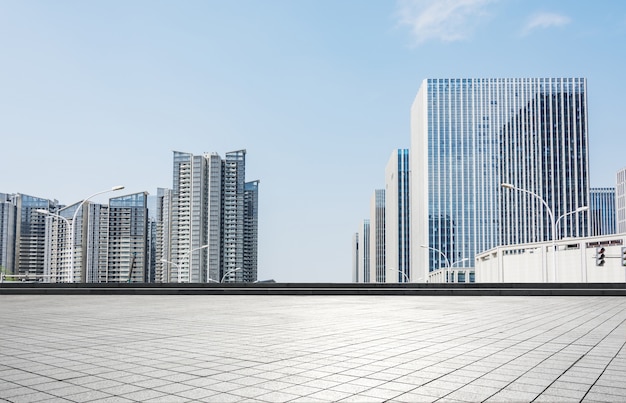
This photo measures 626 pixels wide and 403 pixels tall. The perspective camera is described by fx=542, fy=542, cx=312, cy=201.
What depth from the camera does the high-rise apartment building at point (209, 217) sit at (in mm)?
96875

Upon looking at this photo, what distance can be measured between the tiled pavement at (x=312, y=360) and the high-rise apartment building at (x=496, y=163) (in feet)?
388

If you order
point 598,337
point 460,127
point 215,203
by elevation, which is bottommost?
point 598,337

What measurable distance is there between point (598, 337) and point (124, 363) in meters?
7.02

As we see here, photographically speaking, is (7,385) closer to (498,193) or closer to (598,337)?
(598,337)

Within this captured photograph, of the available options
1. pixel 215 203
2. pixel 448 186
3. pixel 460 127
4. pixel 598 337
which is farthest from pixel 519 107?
pixel 598 337

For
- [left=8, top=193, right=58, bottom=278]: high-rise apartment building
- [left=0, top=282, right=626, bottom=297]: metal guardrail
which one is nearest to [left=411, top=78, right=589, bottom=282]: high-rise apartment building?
[left=8, top=193, right=58, bottom=278]: high-rise apartment building

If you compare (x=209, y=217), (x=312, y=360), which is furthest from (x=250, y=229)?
(x=312, y=360)

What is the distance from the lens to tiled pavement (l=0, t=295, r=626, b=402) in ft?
15.3

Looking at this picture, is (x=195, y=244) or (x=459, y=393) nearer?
(x=459, y=393)

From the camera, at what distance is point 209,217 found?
9988 centimetres

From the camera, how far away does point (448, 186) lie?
131m

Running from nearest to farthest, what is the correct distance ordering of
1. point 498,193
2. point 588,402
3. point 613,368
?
1. point 588,402
2. point 613,368
3. point 498,193

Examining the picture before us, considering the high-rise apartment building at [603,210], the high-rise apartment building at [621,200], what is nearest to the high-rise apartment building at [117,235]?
the high-rise apartment building at [621,200]

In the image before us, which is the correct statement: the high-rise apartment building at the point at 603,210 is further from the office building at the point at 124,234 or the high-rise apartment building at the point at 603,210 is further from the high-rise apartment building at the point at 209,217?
the office building at the point at 124,234
